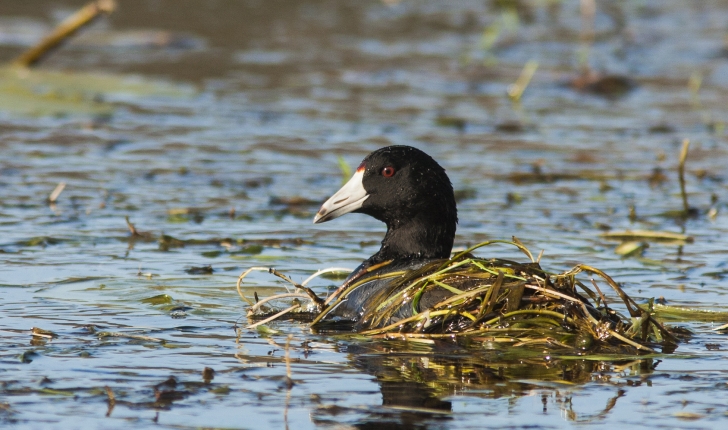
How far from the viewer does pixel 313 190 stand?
322 inches

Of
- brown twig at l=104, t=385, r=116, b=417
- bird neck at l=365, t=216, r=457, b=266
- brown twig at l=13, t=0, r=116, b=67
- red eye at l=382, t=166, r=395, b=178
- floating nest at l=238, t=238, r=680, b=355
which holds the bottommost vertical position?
brown twig at l=104, t=385, r=116, b=417

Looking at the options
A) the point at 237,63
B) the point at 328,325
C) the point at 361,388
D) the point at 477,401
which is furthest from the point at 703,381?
the point at 237,63

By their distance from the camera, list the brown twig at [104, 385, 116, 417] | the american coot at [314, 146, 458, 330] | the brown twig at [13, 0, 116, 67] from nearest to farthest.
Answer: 1. the brown twig at [104, 385, 116, 417]
2. the american coot at [314, 146, 458, 330]
3. the brown twig at [13, 0, 116, 67]

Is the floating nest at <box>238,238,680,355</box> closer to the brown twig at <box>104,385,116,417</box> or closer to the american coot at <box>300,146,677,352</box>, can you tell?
the american coot at <box>300,146,677,352</box>

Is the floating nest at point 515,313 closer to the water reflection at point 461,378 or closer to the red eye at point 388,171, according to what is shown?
the water reflection at point 461,378

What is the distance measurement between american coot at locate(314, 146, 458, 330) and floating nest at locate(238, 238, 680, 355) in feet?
1.81

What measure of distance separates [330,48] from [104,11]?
501 centimetres

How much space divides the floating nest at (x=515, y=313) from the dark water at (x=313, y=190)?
0.12 metres

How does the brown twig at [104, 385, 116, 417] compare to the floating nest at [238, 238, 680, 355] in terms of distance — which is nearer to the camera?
the brown twig at [104, 385, 116, 417]

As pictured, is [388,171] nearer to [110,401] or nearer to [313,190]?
[110,401]

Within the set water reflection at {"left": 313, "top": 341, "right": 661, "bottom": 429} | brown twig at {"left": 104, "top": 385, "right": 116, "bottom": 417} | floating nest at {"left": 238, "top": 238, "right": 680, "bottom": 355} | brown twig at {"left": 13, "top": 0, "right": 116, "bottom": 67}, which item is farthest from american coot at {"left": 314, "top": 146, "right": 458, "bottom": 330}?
brown twig at {"left": 13, "top": 0, "right": 116, "bottom": 67}

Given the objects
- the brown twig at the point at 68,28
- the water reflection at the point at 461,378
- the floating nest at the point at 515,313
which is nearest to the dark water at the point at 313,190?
the water reflection at the point at 461,378

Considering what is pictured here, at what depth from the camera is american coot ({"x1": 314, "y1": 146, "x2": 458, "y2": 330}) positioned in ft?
17.9

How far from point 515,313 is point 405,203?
1034 mm
